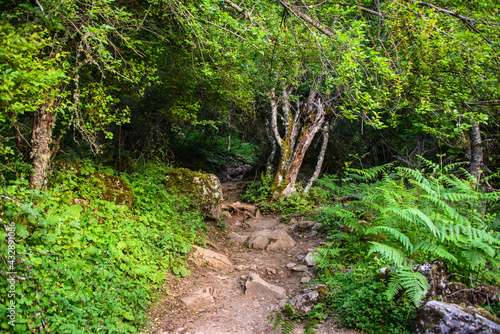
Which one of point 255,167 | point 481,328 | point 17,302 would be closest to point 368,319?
point 481,328

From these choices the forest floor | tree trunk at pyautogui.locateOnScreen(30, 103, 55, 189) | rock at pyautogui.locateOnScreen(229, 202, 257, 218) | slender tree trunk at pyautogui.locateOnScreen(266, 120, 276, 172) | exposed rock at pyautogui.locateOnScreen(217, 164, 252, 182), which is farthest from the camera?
exposed rock at pyautogui.locateOnScreen(217, 164, 252, 182)

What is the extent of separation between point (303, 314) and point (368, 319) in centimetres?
83

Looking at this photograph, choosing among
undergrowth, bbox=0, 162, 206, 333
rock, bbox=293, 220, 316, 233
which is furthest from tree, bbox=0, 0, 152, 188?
rock, bbox=293, 220, 316, 233

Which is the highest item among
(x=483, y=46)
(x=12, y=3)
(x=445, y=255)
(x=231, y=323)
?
(x=483, y=46)

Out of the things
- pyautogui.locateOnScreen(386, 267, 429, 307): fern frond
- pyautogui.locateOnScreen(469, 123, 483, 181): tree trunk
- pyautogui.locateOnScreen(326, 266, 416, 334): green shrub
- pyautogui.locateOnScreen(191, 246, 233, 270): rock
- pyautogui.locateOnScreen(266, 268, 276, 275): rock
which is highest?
pyautogui.locateOnScreen(469, 123, 483, 181): tree trunk

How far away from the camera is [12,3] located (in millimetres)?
3664

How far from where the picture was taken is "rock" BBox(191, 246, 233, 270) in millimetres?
5627

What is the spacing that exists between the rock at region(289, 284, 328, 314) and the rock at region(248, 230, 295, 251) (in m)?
2.71

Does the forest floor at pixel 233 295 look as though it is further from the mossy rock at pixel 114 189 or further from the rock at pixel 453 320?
the mossy rock at pixel 114 189

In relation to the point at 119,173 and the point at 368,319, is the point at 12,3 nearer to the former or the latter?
the point at 119,173

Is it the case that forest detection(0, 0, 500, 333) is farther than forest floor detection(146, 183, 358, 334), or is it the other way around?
forest floor detection(146, 183, 358, 334)

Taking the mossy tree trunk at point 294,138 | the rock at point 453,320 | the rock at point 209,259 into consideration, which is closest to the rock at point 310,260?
the rock at point 209,259

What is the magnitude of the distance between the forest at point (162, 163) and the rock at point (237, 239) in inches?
27.4

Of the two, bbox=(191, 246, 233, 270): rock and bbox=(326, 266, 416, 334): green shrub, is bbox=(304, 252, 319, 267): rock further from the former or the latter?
bbox=(191, 246, 233, 270): rock
